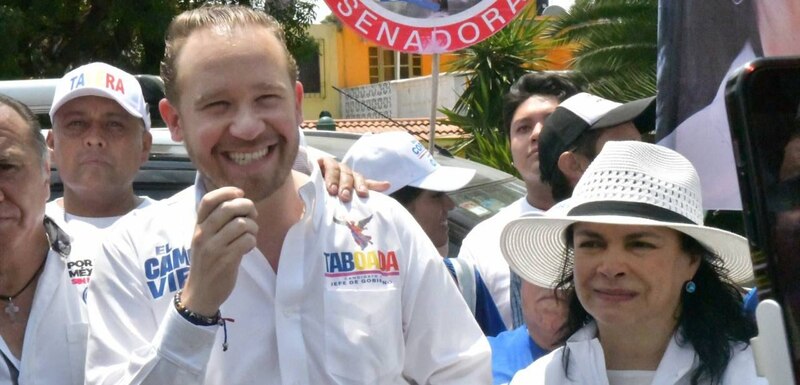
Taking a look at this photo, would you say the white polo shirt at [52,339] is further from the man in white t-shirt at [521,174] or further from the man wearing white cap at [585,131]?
the man wearing white cap at [585,131]

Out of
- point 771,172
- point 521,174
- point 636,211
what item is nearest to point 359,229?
point 636,211

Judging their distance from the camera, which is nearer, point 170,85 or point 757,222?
point 757,222

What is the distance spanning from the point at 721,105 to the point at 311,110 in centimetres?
3680

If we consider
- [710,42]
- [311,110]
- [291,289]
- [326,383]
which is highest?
[710,42]

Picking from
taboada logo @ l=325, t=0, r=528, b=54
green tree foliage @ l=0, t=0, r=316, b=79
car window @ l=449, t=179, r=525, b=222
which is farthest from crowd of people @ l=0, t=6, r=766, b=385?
green tree foliage @ l=0, t=0, r=316, b=79

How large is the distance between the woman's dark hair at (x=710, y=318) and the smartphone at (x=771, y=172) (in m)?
0.89

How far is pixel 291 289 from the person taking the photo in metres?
2.40

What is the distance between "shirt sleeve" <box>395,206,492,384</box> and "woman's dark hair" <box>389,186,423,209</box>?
1637 millimetres

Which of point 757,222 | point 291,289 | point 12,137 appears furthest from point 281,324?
point 757,222

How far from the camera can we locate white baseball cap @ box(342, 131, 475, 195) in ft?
13.5

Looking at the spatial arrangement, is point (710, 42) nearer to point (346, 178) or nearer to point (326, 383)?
point (346, 178)

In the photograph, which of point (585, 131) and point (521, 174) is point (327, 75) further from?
point (585, 131)

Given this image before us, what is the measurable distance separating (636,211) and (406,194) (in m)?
1.77

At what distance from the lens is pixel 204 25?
242 cm
